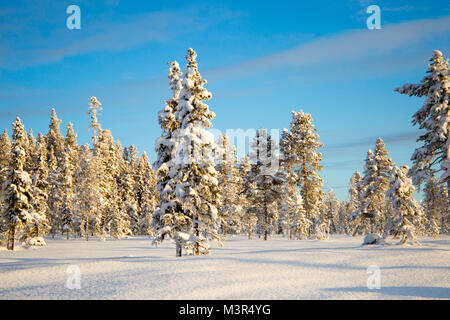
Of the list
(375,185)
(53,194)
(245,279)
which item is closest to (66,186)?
(53,194)

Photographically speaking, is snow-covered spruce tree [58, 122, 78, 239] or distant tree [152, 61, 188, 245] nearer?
distant tree [152, 61, 188, 245]

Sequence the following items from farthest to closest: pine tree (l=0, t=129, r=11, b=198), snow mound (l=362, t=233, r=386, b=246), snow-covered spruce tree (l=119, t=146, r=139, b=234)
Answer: snow-covered spruce tree (l=119, t=146, r=139, b=234), pine tree (l=0, t=129, r=11, b=198), snow mound (l=362, t=233, r=386, b=246)

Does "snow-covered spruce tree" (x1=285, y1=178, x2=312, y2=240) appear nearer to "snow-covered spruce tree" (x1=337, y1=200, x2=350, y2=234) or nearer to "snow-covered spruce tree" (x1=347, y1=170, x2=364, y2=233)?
"snow-covered spruce tree" (x1=347, y1=170, x2=364, y2=233)

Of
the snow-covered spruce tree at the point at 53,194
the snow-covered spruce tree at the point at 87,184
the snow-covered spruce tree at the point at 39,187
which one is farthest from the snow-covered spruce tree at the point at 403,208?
the snow-covered spruce tree at the point at 53,194

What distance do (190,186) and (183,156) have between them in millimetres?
1976

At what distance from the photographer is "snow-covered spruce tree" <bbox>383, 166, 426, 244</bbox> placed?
2348 cm

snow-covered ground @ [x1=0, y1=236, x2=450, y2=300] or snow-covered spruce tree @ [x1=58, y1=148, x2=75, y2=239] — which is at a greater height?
snow-covered spruce tree @ [x1=58, y1=148, x2=75, y2=239]

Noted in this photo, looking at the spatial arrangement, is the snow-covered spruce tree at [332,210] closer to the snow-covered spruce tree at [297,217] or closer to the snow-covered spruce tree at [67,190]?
the snow-covered spruce tree at [297,217]

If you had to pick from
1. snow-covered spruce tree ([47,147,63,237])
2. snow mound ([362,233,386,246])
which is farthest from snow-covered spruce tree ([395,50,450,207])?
snow-covered spruce tree ([47,147,63,237])

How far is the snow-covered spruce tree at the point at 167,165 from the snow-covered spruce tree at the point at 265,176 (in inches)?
823

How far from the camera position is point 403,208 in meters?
23.8

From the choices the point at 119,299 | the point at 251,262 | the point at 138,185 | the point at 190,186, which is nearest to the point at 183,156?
the point at 190,186

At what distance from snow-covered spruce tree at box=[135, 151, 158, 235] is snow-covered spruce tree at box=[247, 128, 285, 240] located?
25.9 meters
